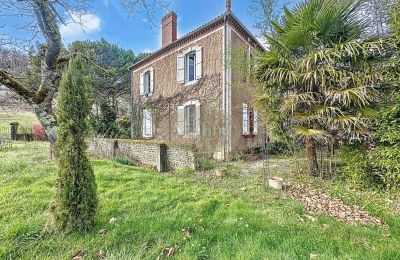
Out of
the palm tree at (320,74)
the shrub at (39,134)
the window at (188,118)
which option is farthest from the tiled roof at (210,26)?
the shrub at (39,134)

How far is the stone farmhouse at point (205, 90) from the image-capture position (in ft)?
28.5

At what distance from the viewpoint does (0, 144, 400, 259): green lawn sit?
233 cm

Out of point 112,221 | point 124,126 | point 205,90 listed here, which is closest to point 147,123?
point 124,126

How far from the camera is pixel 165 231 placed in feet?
9.00

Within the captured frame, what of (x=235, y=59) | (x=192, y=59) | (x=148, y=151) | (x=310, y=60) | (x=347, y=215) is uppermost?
(x=192, y=59)

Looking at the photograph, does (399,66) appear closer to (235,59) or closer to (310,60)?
(310,60)

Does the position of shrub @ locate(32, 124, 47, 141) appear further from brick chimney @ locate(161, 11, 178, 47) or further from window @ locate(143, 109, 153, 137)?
brick chimney @ locate(161, 11, 178, 47)

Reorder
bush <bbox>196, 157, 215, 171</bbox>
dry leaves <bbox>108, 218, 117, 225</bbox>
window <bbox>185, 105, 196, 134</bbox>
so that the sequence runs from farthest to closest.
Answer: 1. window <bbox>185, 105, 196, 134</bbox>
2. bush <bbox>196, 157, 215, 171</bbox>
3. dry leaves <bbox>108, 218, 117, 225</bbox>

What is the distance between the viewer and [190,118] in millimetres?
10375

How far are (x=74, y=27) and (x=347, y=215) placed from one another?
205 inches

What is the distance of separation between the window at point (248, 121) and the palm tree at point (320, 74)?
386 cm

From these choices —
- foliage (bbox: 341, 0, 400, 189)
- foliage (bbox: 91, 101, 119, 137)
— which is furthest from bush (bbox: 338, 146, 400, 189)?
foliage (bbox: 91, 101, 119, 137)

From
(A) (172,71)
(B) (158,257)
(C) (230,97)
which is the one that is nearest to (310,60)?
(C) (230,97)

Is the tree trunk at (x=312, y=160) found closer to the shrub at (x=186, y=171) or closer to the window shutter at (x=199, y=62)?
the shrub at (x=186, y=171)
